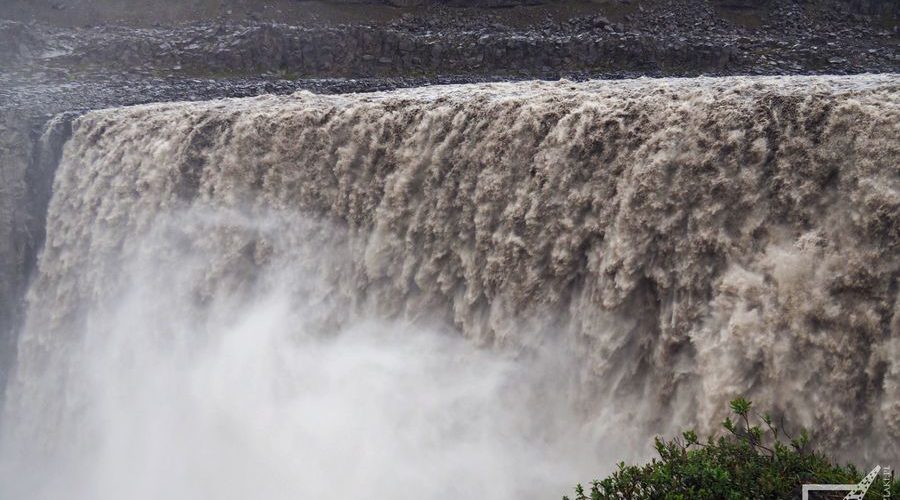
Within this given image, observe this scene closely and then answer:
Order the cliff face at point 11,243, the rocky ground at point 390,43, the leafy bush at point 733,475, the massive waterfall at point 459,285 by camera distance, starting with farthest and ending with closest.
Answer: the rocky ground at point 390,43 < the cliff face at point 11,243 < the massive waterfall at point 459,285 < the leafy bush at point 733,475

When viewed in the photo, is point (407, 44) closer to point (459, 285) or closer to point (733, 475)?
point (459, 285)

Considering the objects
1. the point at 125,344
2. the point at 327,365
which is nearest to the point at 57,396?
the point at 125,344

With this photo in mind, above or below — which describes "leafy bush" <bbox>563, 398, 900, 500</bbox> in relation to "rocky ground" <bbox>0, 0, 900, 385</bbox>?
below

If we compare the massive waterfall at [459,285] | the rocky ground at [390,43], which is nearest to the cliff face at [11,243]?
the rocky ground at [390,43]

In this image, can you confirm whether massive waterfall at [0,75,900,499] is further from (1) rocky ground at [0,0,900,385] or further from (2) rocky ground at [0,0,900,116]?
(2) rocky ground at [0,0,900,116]

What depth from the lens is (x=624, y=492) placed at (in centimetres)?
673

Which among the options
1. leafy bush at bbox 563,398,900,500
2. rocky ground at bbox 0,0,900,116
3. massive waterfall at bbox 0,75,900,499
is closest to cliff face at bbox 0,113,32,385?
massive waterfall at bbox 0,75,900,499

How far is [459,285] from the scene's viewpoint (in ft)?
37.7

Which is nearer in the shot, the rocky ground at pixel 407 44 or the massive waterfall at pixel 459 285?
the massive waterfall at pixel 459 285

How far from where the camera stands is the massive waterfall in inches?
311

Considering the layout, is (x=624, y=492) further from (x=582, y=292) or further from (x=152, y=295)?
(x=152, y=295)

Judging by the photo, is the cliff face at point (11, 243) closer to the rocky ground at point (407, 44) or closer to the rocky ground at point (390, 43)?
the rocky ground at point (390, 43)

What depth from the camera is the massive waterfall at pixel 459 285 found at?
7.90 meters

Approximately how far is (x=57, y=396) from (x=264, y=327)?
7511mm
